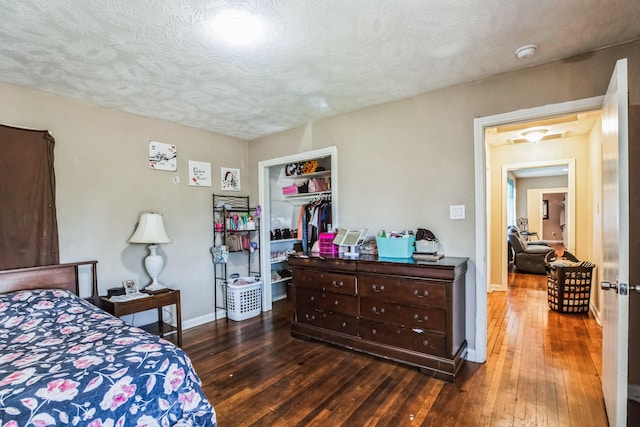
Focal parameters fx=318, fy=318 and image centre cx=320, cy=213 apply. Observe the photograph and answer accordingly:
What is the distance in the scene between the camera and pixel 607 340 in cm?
188

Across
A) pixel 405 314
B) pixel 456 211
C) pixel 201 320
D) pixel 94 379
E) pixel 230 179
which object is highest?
pixel 230 179

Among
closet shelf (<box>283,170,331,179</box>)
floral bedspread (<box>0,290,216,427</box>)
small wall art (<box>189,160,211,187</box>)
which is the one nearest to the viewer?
floral bedspread (<box>0,290,216,427</box>)

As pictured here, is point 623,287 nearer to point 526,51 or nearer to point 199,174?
point 526,51

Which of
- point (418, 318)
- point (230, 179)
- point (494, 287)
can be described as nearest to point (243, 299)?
point (230, 179)

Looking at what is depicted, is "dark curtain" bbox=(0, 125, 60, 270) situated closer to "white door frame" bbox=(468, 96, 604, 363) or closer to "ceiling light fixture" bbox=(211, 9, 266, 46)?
"ceiling light fixture" bbox=(211, 9, 266, 46)

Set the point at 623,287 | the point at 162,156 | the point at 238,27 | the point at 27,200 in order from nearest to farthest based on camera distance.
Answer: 1. the point at 623,287
2. the point at 238,27
3. the point at 27,200
4. the point at 162,156

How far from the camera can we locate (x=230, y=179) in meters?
4.23

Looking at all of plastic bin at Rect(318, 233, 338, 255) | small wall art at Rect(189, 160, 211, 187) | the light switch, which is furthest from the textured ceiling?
plastic bin at Rect(318, 233, 338, 255)

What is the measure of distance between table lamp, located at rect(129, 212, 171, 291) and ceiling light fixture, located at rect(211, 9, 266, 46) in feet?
6.54

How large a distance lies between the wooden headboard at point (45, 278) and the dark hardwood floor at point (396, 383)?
117cm

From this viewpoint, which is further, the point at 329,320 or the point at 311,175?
the point at 311,175

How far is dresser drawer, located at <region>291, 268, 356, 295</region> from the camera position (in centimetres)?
287

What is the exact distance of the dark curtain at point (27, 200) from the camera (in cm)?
250

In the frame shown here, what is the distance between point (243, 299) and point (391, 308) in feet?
6.62
